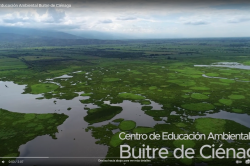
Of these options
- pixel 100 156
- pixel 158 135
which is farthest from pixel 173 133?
pixel 100 156

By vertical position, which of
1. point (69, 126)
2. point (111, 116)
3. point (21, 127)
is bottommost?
point (69, 126)

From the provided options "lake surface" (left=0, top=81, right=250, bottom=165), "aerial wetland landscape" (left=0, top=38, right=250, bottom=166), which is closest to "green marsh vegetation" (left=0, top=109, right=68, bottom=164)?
"aerial wetland landscape" (left=0, top=38, right=250, bottom=166)

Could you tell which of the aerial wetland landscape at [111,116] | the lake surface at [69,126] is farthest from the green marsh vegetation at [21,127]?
the lake surface at [69,126]

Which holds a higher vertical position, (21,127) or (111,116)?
(111,116)

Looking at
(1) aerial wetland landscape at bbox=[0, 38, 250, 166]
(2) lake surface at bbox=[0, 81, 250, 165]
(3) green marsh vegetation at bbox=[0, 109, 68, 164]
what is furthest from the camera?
(3) green marsh vegetation at bbox=[0, 109, 68, 164]

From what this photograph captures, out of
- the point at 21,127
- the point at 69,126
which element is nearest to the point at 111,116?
→ the point at 69,126

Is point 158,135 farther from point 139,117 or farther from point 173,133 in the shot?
point 139,117

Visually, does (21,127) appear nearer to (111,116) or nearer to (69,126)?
(69,126)

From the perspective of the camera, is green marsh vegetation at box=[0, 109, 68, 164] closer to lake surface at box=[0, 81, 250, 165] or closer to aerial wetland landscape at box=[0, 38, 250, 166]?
aerial wetland landscape at box=[0, 38, 250, 166]

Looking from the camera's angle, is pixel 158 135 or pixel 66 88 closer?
pixel 158 135

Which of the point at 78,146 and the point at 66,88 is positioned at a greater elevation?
the point at 66,88

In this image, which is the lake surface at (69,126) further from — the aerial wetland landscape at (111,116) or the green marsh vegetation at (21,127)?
the green marsh vegetation at (21,127)
